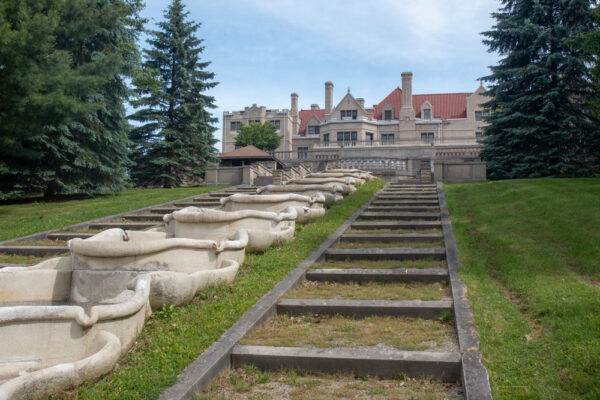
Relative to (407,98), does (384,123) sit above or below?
below

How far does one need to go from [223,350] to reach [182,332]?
23.8 inches

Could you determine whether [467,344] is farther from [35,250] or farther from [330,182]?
[330,182]

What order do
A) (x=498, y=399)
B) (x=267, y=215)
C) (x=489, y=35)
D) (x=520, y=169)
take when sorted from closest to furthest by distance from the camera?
1. (x=498, y=399)
2. (x=267, y=215)
3. (x=520, y=169)
4. (x=489, y=35)

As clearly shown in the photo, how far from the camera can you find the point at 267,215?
846cm

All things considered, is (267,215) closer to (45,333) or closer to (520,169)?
(45,333)

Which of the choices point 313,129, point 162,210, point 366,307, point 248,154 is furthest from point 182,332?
point 313,129

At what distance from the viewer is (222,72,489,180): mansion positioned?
5266 centimetres

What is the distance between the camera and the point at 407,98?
56750 mm

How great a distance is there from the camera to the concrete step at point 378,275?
6730 millimetres

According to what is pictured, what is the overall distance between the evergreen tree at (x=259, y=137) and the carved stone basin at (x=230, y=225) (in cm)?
4540

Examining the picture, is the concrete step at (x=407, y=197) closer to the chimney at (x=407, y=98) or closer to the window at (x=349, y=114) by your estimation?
the window at (x=349, y=114)

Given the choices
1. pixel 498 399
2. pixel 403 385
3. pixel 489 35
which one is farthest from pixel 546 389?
pixel 489 35

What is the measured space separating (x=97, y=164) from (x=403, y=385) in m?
19.2

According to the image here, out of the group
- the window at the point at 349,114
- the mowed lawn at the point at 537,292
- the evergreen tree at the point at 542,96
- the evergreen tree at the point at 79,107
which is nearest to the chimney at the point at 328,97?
the window at the point at 349,114
